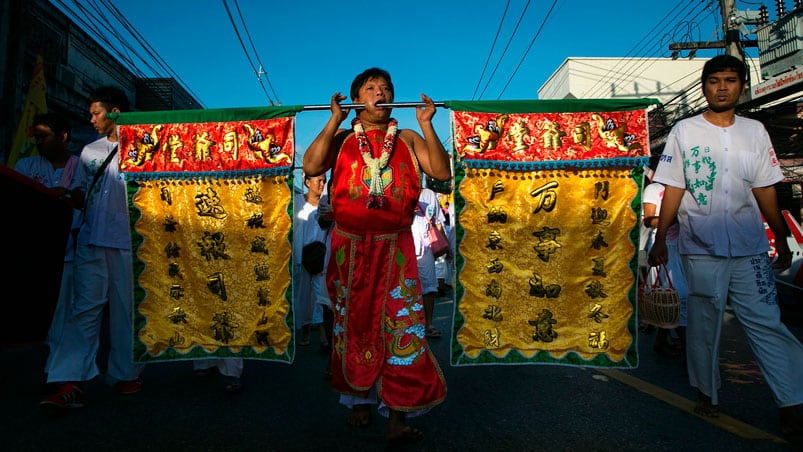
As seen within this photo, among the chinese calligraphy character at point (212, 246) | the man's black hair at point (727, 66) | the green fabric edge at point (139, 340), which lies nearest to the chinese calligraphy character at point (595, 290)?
the man's black hair at point (727, 66)

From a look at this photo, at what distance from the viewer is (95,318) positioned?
3689mm

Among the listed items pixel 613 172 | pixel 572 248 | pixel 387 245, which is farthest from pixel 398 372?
pixel 613 172

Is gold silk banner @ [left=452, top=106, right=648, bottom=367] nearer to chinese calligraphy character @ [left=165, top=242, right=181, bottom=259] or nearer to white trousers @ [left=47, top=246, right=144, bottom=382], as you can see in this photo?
chinese calligraphy character @ [left=165, top=242, right=181, bottom=259]

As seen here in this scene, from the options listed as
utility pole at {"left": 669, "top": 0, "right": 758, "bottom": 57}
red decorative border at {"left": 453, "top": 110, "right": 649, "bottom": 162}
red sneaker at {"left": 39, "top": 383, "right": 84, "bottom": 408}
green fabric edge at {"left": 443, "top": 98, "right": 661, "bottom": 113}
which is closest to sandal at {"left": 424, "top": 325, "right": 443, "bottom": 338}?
red decorative border at {"left": 453, "top": 110, "right": 649, "bottom": 162}

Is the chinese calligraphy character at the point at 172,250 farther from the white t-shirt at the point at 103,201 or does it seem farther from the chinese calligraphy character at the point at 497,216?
the chinese calligraphy character at the point at 497,216

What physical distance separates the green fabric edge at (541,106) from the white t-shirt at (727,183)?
0.41 m

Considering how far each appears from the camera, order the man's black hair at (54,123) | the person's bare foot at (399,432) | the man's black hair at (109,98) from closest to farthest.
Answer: the person's bare foot at (399,432), the man's black hair at (109,98), the man's black hair at (54,123)

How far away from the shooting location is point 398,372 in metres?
2.77

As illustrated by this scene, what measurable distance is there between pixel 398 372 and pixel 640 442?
4.10 feet

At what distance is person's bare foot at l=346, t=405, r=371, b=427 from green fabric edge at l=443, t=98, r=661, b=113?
185 centimetres

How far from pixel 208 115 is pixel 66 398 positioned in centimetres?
203

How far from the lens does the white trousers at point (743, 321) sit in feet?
9.11

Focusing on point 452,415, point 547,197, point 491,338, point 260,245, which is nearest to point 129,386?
point 260,245

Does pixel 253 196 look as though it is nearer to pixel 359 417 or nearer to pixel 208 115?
pixel 208 115
